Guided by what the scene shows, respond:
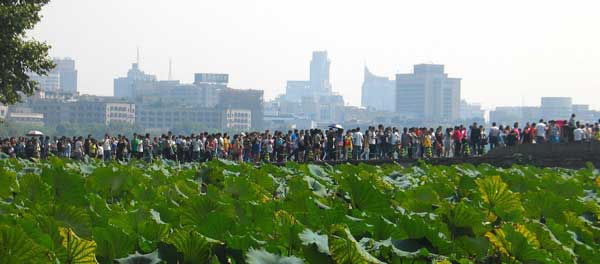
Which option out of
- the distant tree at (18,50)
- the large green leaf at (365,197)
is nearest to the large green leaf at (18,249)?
the large green leaf at (365,197)

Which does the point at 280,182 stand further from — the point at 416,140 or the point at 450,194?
the point at 416,140

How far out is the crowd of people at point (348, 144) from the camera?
3728 centimetres

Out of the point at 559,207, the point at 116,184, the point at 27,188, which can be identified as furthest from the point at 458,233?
the point at 116,184

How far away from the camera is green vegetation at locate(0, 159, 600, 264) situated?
4.86 m

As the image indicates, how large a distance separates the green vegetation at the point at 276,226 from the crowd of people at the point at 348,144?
2761 cm

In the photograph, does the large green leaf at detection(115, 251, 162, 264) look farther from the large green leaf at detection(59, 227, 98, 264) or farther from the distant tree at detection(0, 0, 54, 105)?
the distant tree at detection(0, 0, 54, 105)

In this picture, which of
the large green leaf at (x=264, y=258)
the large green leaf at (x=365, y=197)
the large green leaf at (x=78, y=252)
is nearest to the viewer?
the large green leaf at (x=264, y=258)

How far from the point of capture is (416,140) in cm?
3812

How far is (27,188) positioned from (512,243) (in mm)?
3415

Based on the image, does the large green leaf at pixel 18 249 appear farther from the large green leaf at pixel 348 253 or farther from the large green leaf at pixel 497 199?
the large green leaf at pixel 497 199

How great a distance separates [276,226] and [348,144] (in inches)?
1249

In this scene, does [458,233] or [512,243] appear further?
[458,233]

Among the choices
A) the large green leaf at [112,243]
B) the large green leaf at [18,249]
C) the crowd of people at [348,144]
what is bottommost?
the crowd of people at [348,144]

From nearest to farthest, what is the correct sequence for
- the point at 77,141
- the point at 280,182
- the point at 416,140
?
the point at 280,182 → the point at 416,140 → the point at 77,141
